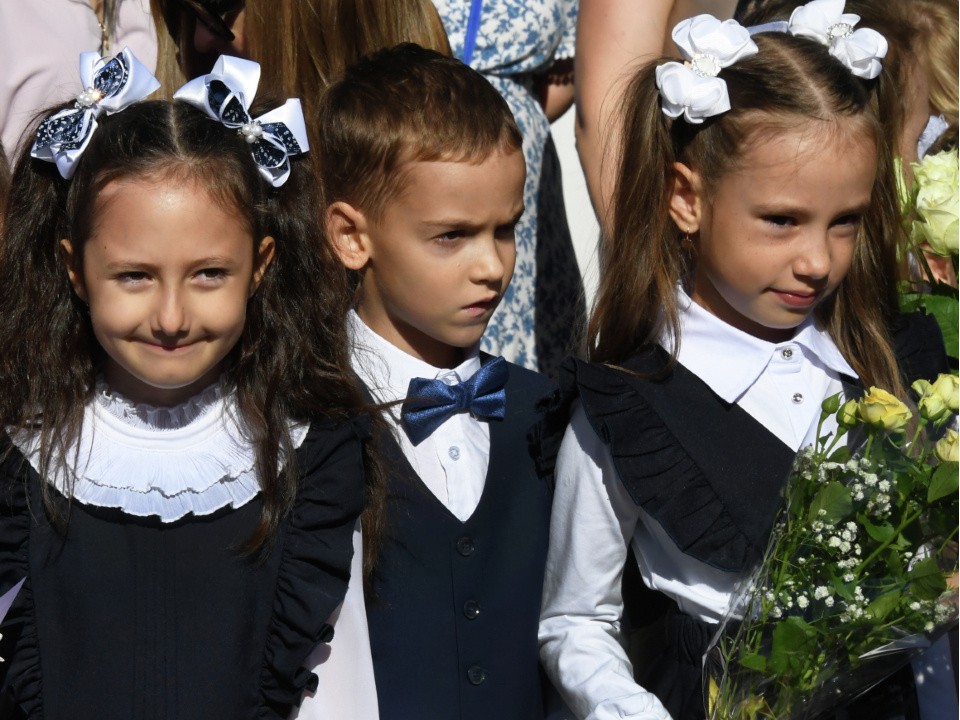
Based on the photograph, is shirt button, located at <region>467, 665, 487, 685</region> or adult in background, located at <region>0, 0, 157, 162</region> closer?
shirt button, located at <region>467, 665, 487, 685</region>

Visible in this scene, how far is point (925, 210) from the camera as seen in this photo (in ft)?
7.86

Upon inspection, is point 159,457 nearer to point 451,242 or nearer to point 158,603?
point 158,603

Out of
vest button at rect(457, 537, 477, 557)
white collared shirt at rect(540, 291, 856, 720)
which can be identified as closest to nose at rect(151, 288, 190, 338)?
vest button at rect(457, 537, 477, 557)

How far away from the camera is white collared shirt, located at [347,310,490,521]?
2.38 metres

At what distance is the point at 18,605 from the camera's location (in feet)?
6.83

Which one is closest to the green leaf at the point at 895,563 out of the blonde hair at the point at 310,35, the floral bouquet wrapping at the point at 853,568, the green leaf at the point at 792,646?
the floral bouquet wrapping at the point at 853,568

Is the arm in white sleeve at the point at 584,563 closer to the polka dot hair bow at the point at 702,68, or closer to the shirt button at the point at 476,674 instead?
the shirt button at the point at 476,674

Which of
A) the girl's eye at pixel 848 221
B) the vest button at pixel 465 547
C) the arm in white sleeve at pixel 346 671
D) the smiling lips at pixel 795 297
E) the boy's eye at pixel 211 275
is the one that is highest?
the girl's eye at pixel 848 221

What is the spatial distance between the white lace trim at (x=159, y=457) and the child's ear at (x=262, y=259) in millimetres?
201

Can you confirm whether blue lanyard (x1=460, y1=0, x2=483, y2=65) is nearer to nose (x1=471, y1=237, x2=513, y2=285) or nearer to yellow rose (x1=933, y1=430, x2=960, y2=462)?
nose (x1=471, y1=237, x2=513, y2=285)

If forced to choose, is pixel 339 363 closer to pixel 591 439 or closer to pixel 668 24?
pixel 591 439

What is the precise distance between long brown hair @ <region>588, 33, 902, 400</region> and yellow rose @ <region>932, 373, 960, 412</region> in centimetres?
51

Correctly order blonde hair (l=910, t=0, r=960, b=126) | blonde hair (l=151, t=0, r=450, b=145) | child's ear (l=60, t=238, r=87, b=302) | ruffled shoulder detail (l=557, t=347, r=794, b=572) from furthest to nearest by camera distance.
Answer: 1. blonde hair (l=910, t=0, r=960, b=126)
2. blonde hair (l=151, t=0, r=450, b=145)
3. ruffled shoulder detail (l=557, t=347, r=794, b=572)
4. child's ear (l=60, t=238, r=87, b=302)

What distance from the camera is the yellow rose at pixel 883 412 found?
1892mm
